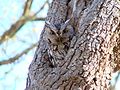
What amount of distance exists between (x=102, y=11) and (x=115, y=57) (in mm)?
299

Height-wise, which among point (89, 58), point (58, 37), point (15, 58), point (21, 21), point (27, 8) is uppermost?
point (27, 8)

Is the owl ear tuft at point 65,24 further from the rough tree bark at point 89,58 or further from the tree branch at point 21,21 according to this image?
the tree branch at point 21,21

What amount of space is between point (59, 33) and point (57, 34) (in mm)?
23

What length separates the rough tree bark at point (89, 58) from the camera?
1.95 m

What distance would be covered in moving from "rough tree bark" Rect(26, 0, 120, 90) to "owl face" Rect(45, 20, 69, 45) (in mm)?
171

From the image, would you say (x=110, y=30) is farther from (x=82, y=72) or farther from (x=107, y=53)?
(x=82, y=72)

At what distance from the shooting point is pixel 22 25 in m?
5.72

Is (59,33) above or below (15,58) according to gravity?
below

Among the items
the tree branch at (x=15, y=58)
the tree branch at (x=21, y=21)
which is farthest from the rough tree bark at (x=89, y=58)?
the tree branch at (x=21, y=21)

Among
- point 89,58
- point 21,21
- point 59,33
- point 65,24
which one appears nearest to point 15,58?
point 21,21

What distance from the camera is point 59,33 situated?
97.6 inches

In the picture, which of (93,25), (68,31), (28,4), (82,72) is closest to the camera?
(82,72)

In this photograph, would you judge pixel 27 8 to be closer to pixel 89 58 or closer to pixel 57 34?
pixel 57 34

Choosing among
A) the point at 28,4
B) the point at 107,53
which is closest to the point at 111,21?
the point at 107,53
